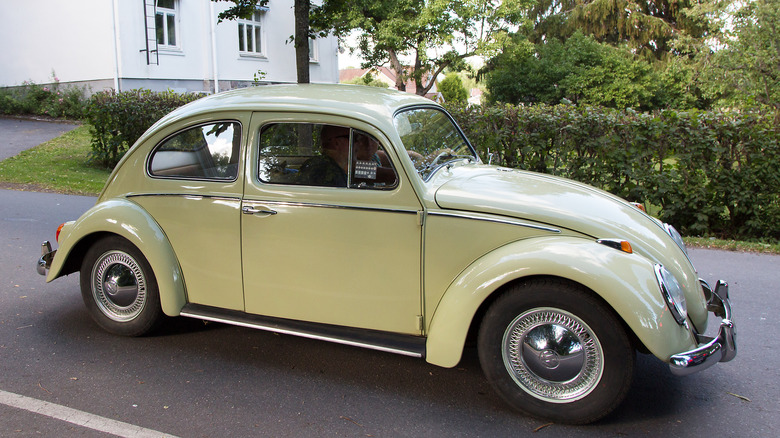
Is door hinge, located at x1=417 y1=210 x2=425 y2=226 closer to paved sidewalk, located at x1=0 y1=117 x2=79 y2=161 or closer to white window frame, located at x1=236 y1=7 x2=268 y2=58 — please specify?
paved sidewalk, located at x1=0 y1=117 x2=79 y2=161

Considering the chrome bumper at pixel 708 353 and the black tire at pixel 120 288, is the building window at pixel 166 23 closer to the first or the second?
the black tire at pixel 120 288

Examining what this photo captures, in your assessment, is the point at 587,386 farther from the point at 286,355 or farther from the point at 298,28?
the point at 298,28

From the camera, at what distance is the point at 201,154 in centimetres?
412

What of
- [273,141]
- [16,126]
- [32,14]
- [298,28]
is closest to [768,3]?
[298,28]

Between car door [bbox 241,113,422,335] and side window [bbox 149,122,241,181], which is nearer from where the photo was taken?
car door [bbox 241,113,422,335]

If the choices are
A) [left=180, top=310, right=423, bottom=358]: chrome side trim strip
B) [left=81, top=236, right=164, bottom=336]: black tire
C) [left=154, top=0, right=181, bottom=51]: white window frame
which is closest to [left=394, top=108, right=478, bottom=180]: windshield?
[left=180, top=310, right=423, bottom=358]: chrome side trim strip

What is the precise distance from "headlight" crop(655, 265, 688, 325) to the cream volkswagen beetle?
1 cm

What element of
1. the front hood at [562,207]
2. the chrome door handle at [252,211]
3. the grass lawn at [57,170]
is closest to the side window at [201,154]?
the chrome door handle at [252,211]

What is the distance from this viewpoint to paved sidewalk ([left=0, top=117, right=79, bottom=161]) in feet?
47.7

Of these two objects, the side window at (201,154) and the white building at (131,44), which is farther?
the white building at (131,44)

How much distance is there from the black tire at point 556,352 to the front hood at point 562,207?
0.40 metres

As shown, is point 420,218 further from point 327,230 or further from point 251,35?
point 251,35

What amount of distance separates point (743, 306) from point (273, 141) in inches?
167

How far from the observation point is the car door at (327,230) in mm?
3559
